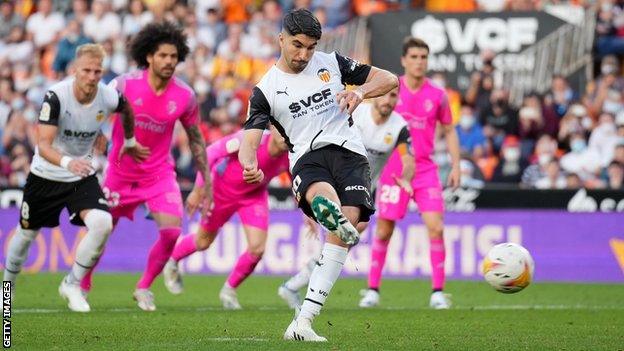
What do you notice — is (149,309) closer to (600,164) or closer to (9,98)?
(600,164)

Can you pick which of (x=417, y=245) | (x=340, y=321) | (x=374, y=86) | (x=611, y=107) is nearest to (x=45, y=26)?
(x=417, y=245)

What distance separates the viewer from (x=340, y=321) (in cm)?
1220

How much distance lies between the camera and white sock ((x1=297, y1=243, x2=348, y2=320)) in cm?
982

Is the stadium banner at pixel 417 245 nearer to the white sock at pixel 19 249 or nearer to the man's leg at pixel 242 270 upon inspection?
the man's leg at pixel 242 270

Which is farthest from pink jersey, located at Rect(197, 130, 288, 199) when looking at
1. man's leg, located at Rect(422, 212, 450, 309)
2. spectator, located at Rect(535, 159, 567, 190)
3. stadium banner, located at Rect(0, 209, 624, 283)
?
spectator, located at Rect(535, 159, 567, 190)

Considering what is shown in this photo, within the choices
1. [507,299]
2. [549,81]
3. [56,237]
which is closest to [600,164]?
[549,81]

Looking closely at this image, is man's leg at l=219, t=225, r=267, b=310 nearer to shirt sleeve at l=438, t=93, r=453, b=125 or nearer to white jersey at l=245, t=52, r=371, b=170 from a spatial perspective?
shirt sleeve at l=438, t=93, r=453, b=125

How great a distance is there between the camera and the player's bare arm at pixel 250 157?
9.74m

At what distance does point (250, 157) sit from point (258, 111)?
1.39 feet

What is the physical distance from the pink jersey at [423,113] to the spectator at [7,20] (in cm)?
1499

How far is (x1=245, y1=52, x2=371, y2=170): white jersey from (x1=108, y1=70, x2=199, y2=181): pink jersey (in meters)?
3.88

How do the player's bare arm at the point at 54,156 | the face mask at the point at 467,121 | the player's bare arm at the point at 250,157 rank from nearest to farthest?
the player's bare arm at the point at 250,157
the player's bare arm at the point at 54,156
the face mask at the point at 467,121

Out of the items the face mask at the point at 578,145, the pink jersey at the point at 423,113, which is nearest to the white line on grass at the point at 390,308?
the pink jersey at the point at 423,113

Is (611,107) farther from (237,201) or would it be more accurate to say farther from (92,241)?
(92,241)
